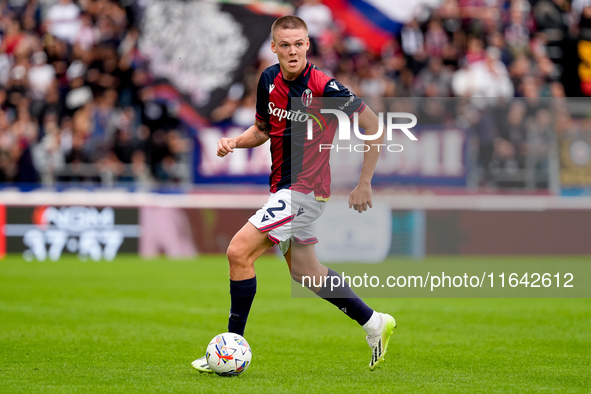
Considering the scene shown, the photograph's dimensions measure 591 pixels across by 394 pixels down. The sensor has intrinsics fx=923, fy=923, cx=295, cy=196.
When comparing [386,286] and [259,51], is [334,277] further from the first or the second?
[259,51]

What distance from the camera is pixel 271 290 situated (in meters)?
12.0

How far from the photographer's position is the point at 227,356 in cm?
608

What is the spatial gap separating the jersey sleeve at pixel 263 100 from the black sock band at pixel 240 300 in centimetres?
117

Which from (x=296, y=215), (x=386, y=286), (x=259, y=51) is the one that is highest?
(x=259, y=51)

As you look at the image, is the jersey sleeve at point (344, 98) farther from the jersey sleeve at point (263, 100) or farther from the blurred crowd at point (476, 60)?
the blurred crowd at point (476, 60)

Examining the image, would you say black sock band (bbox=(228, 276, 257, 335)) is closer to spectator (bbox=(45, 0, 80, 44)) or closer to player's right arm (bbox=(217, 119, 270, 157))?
player's right arm (bbox=(217, 119, 270, 157))

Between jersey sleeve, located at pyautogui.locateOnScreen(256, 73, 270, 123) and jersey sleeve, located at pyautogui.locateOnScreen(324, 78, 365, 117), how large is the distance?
0.44 meters

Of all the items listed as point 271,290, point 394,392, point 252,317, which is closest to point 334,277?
point 394,392

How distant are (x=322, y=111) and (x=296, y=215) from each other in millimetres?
766

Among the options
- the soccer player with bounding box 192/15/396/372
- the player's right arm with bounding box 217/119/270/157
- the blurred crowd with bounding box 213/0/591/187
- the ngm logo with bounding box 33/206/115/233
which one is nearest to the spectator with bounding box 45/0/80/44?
the blurred crowd with bounding box 213/0/591/187

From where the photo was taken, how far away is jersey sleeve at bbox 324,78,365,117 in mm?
6230

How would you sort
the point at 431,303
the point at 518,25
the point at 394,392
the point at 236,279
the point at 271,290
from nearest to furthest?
the point at 394,392, the point at 236,279, the point at 431,303, the point at 271,290, the point at 518,25

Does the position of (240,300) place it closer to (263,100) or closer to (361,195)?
(361,195)

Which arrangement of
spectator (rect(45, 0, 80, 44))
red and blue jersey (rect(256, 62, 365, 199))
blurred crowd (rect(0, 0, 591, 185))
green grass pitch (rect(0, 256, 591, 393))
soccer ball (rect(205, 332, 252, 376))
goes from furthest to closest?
spectator (rect(45, 0, 80, 44)) < blurred crowd (rect(0, 0, 591, 185)) < red and blue jersey (rect(256, 62, 365, 199)) < soccer ball (rect(205, 332, 252, 376)) < green grass pitch (rect(0, 256, 591, 393))
